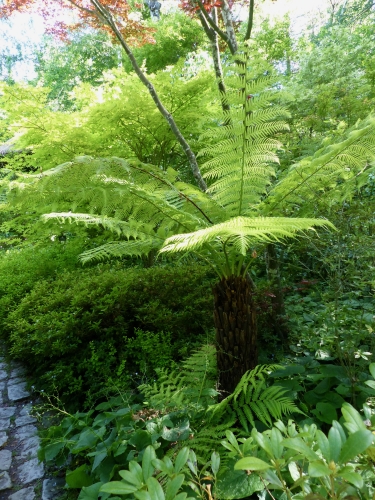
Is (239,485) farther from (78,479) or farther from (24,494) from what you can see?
(24,494)

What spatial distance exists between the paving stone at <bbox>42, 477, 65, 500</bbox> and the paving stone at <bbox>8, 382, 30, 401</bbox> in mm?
893

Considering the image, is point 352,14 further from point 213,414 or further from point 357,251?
point 213,414

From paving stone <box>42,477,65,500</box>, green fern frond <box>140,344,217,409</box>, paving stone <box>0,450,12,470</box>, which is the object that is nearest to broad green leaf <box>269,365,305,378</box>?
green fern frond <box>140,344,217,409</box>

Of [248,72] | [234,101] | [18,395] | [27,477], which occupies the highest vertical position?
[248,72]

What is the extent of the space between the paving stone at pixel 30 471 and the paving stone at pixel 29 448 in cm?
5

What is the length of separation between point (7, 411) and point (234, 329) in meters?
1.68

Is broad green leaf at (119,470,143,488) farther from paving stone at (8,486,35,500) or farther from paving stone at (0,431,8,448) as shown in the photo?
paving stone at (0,431,8,448)

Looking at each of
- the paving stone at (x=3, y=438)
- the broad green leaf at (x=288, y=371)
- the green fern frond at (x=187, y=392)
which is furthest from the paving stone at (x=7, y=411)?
the broad green leaf at (x=288, y=371)

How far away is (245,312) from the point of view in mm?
1752

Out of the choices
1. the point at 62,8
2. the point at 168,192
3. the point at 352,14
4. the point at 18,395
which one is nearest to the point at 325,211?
the point at 168,192

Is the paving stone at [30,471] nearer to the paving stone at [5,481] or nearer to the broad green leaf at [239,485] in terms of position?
the paving stone at [5,481]

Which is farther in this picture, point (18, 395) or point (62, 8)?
point (62, 8)

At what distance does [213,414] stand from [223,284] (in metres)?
0.62

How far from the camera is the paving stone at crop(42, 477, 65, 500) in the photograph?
1564 millimetres
